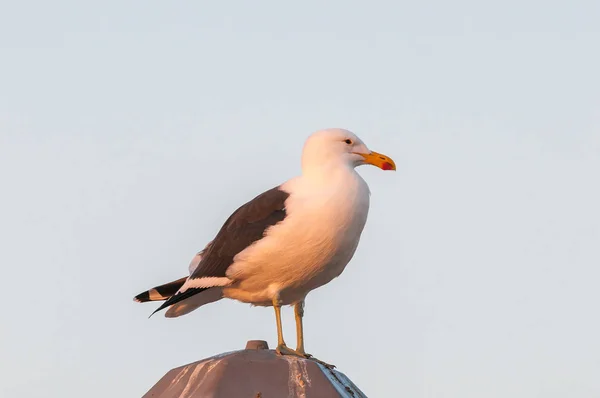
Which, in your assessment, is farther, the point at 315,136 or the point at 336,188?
the point at 315,136

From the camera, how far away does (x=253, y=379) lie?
8664mm

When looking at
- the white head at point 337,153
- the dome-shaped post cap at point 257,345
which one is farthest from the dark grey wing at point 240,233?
the dome-shaped post cap at point 257,345

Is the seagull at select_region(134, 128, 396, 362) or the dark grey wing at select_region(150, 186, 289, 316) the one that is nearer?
the seagull at select_region(134, 128, 396, 362)

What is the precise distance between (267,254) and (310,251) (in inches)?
21.4

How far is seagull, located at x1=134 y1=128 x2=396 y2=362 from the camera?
11.2 meters

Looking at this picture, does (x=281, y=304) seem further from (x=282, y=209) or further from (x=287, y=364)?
(x=287, y=364)

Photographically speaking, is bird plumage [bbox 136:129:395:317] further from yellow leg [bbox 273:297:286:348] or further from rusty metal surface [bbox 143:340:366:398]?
rusty metal surface [bbox 143:340:366:398]

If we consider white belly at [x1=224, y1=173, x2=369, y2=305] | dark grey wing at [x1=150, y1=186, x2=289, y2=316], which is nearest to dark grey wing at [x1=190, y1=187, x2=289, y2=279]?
dark grey wing at [x1=150, y1=186, x2=289, y2=316]

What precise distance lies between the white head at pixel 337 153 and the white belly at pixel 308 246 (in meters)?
0.45

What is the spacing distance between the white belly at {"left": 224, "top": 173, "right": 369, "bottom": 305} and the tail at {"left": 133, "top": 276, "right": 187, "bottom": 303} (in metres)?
1.24

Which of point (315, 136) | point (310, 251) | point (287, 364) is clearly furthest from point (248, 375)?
point (315, 136)

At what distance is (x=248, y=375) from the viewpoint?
28.6 feet

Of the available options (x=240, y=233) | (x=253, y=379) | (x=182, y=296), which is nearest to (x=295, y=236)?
(x=240, y=233)

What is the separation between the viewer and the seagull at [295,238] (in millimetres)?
11180
